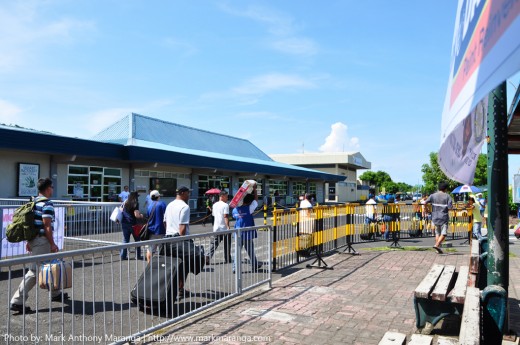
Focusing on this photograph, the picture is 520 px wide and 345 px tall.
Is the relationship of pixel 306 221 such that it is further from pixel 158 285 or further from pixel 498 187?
pixel 498 187

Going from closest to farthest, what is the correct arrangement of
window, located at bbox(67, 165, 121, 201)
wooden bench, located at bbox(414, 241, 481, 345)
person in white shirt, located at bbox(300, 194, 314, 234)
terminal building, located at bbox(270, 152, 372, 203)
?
wooden bench, located at bbox(414, 241, 481, 345)
person in white shirt, located at bbox(300, 194, 314, 234)
window, located at bbox(67, 165, 121, 201)
terminal building, located at bbox(270, 152, 372, 203)

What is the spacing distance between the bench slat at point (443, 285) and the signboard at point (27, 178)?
1819 cm

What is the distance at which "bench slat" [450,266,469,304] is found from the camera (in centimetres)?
433

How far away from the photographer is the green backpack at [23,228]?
17.5ft

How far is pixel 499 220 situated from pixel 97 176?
21.3m

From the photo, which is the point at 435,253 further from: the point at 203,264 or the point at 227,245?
the point at 203,264

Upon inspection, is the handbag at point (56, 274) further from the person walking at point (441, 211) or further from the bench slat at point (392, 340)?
the person walking at point (441, 211)

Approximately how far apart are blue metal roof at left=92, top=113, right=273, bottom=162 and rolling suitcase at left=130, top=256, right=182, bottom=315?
2051 centimetres

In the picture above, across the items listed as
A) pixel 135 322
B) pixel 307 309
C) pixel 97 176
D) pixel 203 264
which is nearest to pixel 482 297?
pixel 307 309

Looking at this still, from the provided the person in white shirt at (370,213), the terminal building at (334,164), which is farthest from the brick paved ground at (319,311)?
the terminal building at (334,164)

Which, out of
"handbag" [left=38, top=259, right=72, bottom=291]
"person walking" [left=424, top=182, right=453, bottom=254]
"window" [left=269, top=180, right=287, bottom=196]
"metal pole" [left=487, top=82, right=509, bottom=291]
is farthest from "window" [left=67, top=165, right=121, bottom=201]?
"metal pole" [left=487, top=82, right=509, bottom=291]

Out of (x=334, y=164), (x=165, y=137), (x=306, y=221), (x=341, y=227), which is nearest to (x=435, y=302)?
(x=306, y=221)

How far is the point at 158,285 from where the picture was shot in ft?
16.1

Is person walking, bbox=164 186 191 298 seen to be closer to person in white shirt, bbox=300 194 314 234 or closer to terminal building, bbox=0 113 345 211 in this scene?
person in white shirt, bbox=300 194 314 234
